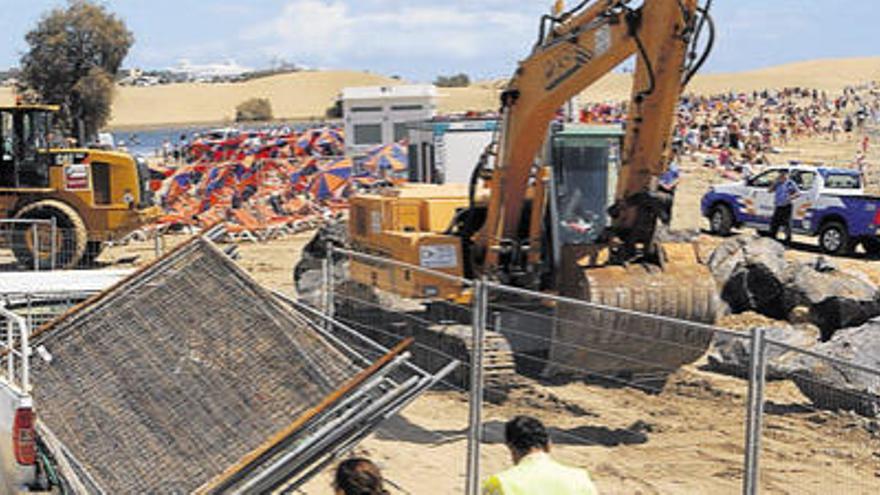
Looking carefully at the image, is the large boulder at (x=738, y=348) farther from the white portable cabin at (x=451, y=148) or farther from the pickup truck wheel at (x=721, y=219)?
the pickup truck wheel at (x=721, y=219)

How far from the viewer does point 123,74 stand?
57125mm

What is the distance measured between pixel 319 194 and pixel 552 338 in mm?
19872

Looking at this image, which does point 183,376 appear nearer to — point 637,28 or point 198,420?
point 198,420

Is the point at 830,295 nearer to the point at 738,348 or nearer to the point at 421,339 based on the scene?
the point at 738,348

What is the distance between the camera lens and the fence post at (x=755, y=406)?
19.1 ft

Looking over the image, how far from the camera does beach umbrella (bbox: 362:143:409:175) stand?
3300cm

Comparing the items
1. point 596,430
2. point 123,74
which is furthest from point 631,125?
point 123,74

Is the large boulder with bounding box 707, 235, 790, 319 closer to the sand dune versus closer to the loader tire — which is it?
the loader tire

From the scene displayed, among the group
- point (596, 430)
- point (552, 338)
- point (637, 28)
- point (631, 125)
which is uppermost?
point (637, 28)

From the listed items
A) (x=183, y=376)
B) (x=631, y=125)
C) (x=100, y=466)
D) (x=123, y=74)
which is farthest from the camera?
(x=123, y=74)

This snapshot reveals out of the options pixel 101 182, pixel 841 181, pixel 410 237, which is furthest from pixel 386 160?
pixel 410 237

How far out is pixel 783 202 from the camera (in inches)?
1049

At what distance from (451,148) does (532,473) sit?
61.9 feet

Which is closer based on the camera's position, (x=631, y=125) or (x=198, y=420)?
(x=198, y=420)
